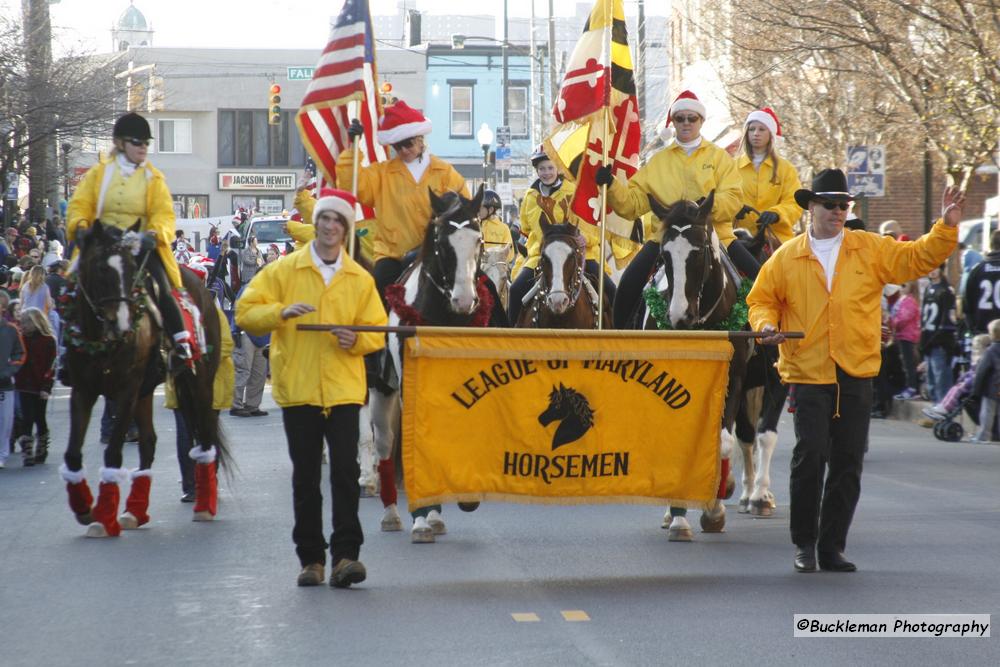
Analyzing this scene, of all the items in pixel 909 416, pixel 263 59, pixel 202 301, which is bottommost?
pixel 909 416

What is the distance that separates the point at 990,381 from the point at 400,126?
8180mm

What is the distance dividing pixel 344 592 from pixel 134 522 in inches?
129

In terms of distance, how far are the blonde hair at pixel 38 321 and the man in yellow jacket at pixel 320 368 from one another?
30.5 ft

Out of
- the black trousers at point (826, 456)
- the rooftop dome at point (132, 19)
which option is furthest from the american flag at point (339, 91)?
the rooftop dome at point (132, 19)

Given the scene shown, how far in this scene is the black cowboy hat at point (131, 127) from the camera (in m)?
12.1

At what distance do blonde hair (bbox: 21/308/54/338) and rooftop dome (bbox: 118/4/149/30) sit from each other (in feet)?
236

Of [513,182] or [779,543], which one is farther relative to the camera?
[513,182]

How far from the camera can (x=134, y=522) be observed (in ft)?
39.0

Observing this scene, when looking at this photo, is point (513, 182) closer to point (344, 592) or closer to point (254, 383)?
point (254, 383)

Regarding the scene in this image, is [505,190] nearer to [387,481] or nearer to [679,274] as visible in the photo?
[387,481]

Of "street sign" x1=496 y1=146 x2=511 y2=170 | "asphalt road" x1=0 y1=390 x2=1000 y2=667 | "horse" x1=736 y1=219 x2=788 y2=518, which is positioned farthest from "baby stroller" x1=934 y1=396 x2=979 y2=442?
"street sign" x1=496 y1=146 x2=511 y2=170

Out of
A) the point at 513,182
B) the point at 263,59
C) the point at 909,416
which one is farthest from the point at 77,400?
the point at 263,59

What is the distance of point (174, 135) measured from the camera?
244 feet

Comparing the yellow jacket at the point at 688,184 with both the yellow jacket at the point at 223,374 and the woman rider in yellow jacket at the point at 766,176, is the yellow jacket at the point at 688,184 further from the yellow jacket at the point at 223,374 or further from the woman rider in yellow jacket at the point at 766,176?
the yellow jacket at the point at 223,374
